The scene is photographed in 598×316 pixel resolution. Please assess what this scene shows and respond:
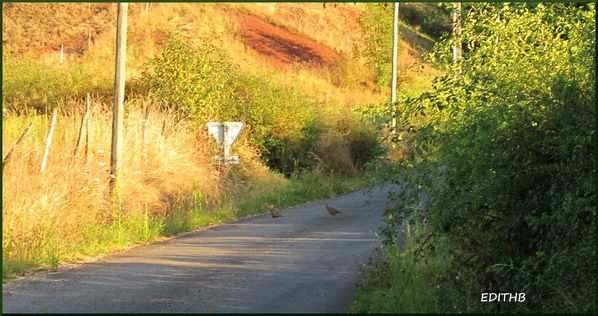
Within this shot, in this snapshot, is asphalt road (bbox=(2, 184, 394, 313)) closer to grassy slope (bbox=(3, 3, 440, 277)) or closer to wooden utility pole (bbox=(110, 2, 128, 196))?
grassy slope (bbox=(3, 3, 440, 277))

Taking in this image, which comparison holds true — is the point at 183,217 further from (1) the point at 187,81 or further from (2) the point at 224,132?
(1) the point at 187,81

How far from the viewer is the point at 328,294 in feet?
39.1

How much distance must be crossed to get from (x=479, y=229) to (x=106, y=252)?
6.77 metres

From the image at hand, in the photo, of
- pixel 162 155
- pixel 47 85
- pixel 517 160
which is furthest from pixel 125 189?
pixel 47 85

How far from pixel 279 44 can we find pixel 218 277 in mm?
55069

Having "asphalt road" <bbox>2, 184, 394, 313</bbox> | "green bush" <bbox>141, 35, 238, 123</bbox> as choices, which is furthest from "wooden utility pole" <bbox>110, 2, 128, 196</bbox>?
"green bush" <bbox>141, 35, 238, 123</bbox>

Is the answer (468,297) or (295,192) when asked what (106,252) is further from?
(295,192)

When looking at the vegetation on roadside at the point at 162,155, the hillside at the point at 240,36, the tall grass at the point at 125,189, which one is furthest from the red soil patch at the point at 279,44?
the tall grass at the point at 125,189

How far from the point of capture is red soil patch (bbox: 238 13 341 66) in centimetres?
6369

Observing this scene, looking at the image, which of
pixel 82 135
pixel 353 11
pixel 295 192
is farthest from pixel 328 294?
pixel 353 11

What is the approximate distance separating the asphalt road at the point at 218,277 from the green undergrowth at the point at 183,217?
1.42 ft

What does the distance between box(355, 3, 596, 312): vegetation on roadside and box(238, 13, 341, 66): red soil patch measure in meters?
47.9

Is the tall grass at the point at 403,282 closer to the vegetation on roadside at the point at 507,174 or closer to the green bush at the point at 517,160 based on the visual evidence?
the vegetation on roadside at the point at 507,174

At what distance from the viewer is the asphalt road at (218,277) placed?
11180mm
